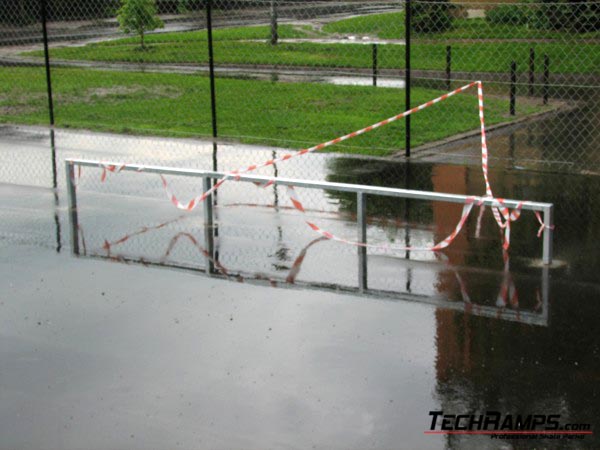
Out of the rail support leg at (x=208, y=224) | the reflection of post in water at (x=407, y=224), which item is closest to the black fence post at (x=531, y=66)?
the reflection of post in water at (x=407, y=224)

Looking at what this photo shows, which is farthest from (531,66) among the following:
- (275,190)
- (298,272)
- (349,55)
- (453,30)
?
(453,30)

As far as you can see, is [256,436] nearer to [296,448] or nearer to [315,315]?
[296,448]

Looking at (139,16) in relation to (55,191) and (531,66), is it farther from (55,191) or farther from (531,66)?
(55,191)

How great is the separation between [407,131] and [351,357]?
7.64 meters

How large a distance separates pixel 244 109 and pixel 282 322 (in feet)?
37.5

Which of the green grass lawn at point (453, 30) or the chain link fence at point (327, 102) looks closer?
the chain link fence at point (327, 102)

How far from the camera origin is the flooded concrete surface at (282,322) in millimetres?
7301

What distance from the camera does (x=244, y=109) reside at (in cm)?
2005

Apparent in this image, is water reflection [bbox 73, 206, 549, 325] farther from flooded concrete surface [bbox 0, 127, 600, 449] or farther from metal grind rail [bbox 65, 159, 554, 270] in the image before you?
metal grind rail [bbox 65, 159, 554, 270]

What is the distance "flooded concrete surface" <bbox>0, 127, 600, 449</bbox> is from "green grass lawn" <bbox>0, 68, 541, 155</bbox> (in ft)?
12.2

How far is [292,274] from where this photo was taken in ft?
33.9

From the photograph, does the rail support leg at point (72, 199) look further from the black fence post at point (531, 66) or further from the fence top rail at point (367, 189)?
the black fence post at point (531, 66)

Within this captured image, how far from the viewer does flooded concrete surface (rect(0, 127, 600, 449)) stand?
730 cm

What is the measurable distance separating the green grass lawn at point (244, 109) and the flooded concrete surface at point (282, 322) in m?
3.73
